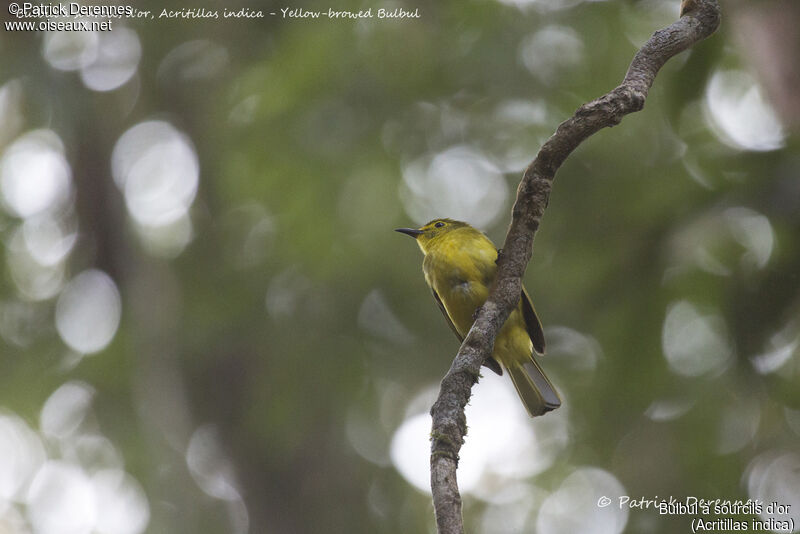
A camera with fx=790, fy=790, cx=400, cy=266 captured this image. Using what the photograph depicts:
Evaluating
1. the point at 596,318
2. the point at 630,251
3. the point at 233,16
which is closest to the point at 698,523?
the point at 596,318

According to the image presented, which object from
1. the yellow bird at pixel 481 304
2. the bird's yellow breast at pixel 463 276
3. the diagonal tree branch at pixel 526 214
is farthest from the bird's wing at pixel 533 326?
the diagonal tree branch at pixel 526 214

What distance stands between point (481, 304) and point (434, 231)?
1.09 m

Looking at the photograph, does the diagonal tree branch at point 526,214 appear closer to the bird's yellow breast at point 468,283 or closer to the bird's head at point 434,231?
the bird's yellow breast at point 468,283

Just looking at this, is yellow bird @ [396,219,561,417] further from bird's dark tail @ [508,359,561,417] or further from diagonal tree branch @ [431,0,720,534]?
diagonal tree branch @ [431,0,720,534]

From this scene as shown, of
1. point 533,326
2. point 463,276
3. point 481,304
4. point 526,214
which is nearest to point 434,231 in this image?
point 463,276

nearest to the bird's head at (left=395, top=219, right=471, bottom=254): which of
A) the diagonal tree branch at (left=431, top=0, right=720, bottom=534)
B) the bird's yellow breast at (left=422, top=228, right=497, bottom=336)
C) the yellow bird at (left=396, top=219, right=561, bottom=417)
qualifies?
the yellow bird at (left=396, top=219, right=561, bottom=417)

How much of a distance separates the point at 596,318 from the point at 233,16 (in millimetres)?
4677

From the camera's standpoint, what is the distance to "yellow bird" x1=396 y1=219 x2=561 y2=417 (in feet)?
13.4

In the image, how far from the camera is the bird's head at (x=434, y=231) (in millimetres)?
4828

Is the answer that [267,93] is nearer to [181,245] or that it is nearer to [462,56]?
[462,56]

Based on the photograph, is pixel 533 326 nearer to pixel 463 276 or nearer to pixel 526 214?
pixel 463 276

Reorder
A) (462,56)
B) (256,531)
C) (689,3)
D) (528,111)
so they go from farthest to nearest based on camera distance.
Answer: (256,531) < (528,111) < (462,56) < (689,3)

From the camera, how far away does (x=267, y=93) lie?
20.2 ft

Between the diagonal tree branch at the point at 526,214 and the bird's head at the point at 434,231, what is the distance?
227 centimetres
